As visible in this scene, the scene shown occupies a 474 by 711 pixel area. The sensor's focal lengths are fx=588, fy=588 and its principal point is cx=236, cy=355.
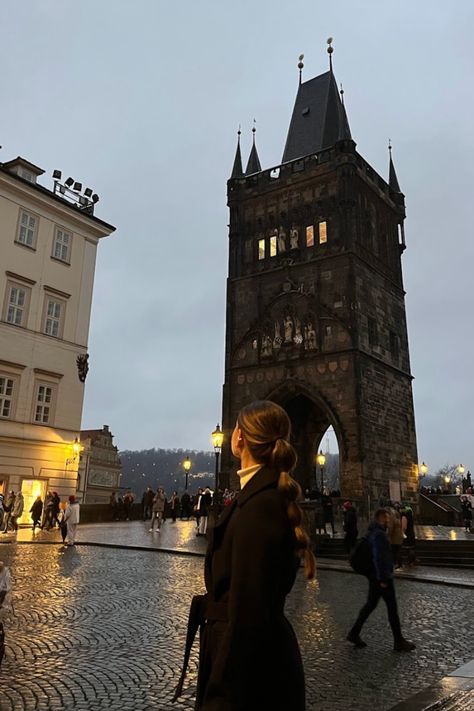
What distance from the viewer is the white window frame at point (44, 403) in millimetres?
26000

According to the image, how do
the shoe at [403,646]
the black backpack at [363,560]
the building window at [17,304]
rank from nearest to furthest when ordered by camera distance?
the shoe at [403,646] → the black backpack at [363,560] → the building window at [17,304]

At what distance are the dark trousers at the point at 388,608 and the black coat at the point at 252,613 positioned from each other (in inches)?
202

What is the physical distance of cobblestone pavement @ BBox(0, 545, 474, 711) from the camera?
4.98 meters

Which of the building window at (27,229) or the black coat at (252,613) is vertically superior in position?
the building window at (27,229)

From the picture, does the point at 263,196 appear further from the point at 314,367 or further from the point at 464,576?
the point at 464,576

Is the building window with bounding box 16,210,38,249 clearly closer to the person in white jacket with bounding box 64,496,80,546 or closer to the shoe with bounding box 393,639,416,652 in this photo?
the person in white jacket with bounding box 64,496,80,546

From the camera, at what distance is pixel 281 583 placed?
2160 mm

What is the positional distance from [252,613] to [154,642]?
5.41 meters

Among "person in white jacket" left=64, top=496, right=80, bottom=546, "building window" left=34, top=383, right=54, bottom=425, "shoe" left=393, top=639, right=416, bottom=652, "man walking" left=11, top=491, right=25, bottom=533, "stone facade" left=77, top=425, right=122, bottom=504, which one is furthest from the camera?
"stone facade" left=77, top=425, right=122, bottom=504

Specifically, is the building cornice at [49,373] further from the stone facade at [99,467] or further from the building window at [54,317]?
the stone facade at [99,467]

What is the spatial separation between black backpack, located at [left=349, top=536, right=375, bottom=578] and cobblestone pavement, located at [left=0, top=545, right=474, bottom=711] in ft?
2.77

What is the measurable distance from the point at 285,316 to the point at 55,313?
1367 cm

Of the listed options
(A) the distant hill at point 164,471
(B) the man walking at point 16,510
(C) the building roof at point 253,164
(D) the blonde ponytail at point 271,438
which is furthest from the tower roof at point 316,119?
(A) the distant hill at point 164,471

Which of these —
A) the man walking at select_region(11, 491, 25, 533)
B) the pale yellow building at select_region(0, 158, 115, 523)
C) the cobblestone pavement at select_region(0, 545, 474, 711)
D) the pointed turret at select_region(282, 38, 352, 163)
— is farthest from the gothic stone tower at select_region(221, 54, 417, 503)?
the cobblestone pavement at select_region(0, 545, 474, 711)
